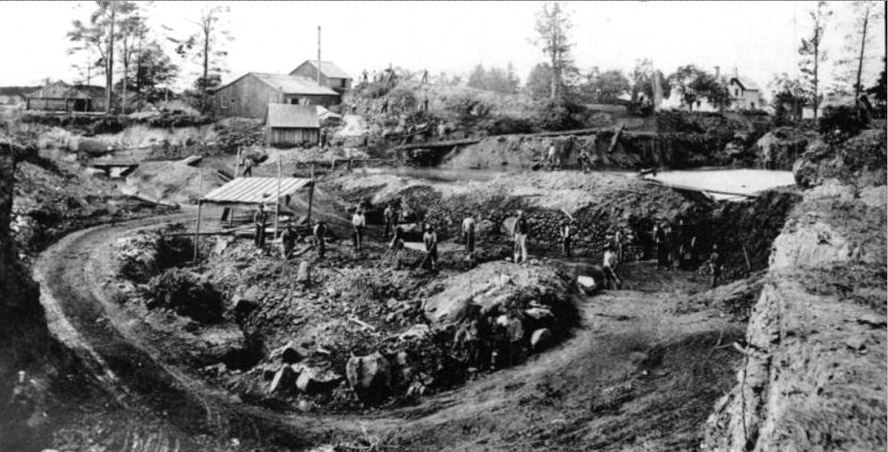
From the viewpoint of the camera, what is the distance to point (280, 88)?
49.2 m

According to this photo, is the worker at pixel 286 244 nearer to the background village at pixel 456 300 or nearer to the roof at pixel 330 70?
the background village at pixel 456 300

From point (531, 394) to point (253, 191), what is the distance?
1415cm

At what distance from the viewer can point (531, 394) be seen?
1268 cm

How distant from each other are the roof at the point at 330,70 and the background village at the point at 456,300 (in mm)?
23429

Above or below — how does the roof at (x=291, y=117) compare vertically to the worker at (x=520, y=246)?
above

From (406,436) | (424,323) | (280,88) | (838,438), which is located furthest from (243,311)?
(280,88)

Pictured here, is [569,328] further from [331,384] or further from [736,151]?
[736,151]

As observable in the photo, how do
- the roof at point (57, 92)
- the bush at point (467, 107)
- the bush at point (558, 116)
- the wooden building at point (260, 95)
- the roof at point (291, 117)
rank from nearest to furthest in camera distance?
the roof at point (291, 117) < the bush at point (558, 116) < the bush at point (467, 107) < the roof at point (57, 92) < the wooden building at point (260, 95)

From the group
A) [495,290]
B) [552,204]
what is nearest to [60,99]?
[552,204]

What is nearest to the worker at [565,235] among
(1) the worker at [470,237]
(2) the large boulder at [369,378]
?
(1) the worker at [470,237]

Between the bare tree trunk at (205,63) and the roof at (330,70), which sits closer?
the bare tree trunk at (205,63)

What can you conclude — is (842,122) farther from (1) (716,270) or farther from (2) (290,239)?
(2) (290,239)

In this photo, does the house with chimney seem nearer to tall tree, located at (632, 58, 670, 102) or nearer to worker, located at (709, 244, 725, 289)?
tall tree, located at (632, 58, 670, 102)

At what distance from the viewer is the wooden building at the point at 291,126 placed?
140 ft
